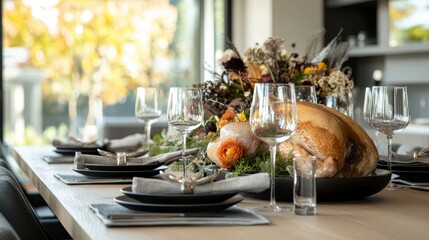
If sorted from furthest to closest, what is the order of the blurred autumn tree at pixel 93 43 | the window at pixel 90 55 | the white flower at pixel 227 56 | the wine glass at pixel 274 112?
the blurred autumn tree at pixel 93 43
the window at pixel 90 55
the white flower at pixel 227 56
the wine glass at pixel 274 112

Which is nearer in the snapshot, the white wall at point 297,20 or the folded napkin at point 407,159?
the folded napkin at point 407,159

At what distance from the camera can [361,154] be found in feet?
6.07

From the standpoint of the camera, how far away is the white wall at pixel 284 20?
670cm

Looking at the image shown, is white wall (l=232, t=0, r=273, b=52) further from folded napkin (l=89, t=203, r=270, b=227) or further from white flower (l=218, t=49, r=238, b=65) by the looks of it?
folded napkin (l=89, t=203, r=270, b=227)

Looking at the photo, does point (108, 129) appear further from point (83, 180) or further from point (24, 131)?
point (83, 180)

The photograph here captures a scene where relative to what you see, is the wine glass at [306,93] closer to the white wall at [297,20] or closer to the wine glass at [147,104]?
the wine glass at [147,104]

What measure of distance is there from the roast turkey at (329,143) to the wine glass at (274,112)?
21 cm

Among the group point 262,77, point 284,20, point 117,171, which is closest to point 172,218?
point 117,171

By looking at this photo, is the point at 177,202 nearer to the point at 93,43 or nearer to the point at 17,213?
the point at 17,213

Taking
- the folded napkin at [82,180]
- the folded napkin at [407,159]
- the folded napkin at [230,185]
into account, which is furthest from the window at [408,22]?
the folded napkin at [230,185]

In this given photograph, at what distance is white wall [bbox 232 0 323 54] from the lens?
6.70m

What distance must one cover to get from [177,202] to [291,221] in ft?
0.68

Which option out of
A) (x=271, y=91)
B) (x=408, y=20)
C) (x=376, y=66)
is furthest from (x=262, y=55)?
(x=376, y=66)

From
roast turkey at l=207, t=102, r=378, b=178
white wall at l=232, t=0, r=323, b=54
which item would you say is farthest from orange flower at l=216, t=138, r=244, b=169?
white wall at l=232, t=0, r=323, b=54
